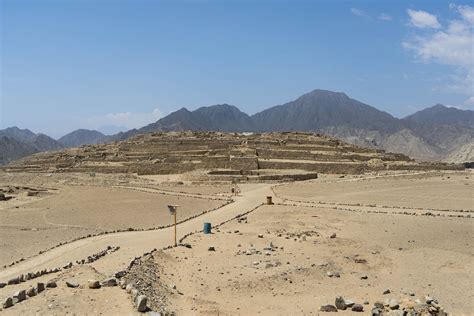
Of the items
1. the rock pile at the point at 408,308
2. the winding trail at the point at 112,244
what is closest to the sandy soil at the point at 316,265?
the rock pile at the point at 408,308

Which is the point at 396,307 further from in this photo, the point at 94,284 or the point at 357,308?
the point at 94,284

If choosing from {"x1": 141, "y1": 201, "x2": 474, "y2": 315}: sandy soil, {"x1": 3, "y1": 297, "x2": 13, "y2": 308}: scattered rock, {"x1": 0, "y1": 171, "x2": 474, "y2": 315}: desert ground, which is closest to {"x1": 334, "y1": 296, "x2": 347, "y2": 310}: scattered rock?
{"x1": 0, "y1": 171, "x2": 474, "y2": 315}: desert ground

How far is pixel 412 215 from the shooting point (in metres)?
24.4

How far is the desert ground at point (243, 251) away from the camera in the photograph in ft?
37.3

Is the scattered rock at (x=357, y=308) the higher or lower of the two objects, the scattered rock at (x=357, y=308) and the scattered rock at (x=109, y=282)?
the lower

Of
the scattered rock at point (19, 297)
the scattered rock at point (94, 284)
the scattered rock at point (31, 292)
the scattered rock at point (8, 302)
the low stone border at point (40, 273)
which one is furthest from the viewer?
the low stone border at point (40, 273)

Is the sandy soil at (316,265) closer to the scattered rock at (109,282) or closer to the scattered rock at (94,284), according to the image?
the scattered rock at (109,282)

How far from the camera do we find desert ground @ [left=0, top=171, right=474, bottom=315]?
1138 centimetres

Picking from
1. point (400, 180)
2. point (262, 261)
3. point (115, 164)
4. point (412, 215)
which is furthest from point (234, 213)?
point (115, 164)

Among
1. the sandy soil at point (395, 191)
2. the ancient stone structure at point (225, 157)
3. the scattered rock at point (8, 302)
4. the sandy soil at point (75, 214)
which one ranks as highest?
the ancient stone structure at point (225, 157)

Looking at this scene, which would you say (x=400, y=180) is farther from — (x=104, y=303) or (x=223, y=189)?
(x=104, y=303)

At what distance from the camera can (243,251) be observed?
1662cm

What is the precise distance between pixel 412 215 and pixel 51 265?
1721cm

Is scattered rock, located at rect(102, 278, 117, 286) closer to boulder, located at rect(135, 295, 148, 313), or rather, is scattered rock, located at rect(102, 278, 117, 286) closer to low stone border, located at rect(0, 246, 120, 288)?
boulder, located at rect(135, 295, 148, 313)
